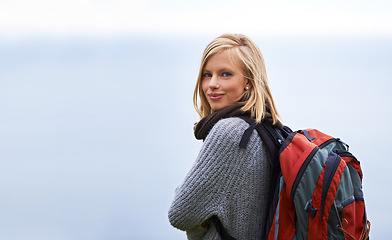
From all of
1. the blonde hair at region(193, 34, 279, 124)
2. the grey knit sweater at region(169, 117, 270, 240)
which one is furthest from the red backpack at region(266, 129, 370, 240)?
the blonde hair at region(193, 34, 279, 124)

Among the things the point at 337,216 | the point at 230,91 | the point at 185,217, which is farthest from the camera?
the point at 230,91

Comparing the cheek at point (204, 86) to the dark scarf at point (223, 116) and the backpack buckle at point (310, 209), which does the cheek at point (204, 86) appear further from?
the backpack buckle at point (310, 209)

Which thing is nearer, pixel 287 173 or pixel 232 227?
pixel 287 173

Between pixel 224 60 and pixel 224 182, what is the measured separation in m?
0.61

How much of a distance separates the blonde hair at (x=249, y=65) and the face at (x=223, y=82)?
26mm

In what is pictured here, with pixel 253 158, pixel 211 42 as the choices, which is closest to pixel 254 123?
pixel 253 158

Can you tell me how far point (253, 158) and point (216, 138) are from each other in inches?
7.5

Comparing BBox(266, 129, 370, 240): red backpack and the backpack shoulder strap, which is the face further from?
BBox(266, 129, 370, 240): red backpack

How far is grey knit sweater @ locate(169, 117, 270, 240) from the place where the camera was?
2.22 m

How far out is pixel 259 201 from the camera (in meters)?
2.28

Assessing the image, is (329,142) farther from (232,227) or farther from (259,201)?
(232,227)

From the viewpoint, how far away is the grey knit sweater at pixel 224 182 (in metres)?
2.22

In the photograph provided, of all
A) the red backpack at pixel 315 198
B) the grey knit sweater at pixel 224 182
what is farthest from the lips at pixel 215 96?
the red backpack at pixel 315 198

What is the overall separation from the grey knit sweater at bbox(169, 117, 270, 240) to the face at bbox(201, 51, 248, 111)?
0.20 metres
